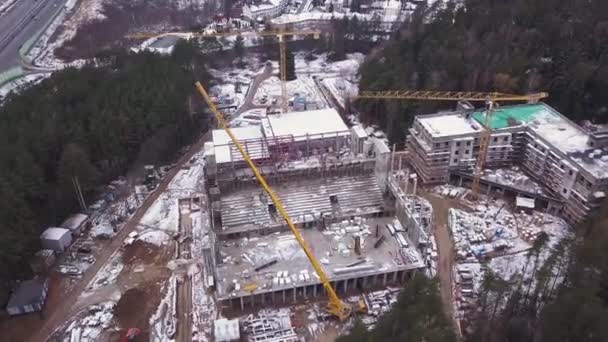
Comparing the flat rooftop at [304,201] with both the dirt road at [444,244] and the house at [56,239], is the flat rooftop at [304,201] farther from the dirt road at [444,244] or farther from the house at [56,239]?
the house at [56,239]

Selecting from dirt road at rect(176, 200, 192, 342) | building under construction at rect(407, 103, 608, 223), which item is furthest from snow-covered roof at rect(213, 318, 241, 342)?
building under construction at rect(407, 103, 608, 223)

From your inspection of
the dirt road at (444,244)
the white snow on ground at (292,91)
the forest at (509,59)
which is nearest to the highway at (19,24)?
the white snow on ground at (292,91)

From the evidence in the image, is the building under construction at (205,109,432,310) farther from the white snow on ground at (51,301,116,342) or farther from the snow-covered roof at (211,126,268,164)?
the white snow on ground at (51,301,116,342)

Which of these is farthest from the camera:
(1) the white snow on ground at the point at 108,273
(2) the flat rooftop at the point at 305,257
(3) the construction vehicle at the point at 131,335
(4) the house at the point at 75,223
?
(4) the house at the point at 75,223

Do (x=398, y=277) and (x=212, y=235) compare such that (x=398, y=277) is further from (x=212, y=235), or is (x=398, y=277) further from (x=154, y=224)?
(x=154, y=224)

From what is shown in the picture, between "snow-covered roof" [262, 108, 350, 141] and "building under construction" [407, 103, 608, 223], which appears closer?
"building under construction" [407, 103, 608, 223]
